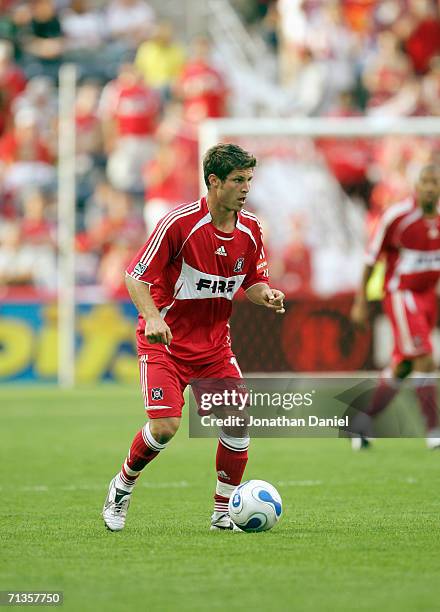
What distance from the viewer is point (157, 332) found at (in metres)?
7.44

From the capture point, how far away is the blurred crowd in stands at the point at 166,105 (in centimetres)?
2014

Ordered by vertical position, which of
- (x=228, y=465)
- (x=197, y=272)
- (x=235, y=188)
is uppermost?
(x=235, y=188)

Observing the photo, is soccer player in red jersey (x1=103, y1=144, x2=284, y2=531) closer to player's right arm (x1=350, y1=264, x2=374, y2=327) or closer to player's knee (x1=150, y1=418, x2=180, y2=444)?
player's knee (x1=150, y1=418, x2=180, y2=444)

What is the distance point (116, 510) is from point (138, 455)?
1.14 feet

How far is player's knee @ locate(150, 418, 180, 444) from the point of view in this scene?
7781 mm

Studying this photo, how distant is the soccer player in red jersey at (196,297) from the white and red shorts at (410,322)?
16.3 ft

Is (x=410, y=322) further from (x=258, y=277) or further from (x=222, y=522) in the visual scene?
(x=222, y=522)

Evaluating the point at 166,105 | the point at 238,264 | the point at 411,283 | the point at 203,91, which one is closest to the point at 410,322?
the point at 411,283

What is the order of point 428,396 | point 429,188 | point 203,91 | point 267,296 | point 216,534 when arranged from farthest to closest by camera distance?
point 203,91
point 428,396
point 429,188
point 267,296
point 216,534

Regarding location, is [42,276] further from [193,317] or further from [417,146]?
[193,317]

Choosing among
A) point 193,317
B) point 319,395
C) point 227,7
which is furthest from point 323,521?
point 227,7

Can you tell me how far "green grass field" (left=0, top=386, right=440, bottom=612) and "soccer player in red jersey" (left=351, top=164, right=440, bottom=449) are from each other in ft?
2.21

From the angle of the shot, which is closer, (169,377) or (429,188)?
(169,377)

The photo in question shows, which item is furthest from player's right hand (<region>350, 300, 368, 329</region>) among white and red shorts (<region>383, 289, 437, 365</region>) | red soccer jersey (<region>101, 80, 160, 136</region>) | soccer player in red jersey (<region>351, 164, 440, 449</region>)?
red soccer jersey (<region>101, 80, 160, 136</region>)
